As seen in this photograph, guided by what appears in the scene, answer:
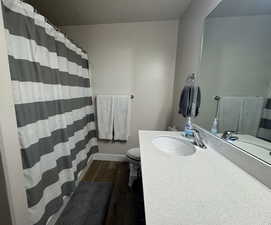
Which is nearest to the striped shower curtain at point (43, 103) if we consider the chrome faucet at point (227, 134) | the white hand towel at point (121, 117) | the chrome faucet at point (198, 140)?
the white hand towel at point (121, 117)

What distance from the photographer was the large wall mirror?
67 cm

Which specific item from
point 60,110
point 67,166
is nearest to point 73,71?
point 60,110

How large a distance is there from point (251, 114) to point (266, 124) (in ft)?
0.33

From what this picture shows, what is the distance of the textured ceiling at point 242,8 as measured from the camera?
2.17 feet

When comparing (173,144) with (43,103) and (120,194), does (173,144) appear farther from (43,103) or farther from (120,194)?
(43,103)

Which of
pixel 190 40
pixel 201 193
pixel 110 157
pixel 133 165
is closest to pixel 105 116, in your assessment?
pixel 110 157

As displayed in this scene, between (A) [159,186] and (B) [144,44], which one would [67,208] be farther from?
(B) [144,44]

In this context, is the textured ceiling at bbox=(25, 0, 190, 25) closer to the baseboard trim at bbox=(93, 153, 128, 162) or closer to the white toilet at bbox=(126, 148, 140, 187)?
the white toilet at bbox=(126, 148, 140, 187)

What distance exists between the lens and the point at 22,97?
79cm

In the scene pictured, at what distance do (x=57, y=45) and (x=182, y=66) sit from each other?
1505 millimetres

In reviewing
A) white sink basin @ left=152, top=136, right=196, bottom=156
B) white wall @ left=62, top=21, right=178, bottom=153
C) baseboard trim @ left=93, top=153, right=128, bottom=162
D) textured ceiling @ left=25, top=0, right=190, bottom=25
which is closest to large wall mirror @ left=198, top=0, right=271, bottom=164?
white sink basin @ left=152, top=136, right=196, bottom=156

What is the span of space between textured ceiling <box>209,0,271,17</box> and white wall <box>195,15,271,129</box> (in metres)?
0.03

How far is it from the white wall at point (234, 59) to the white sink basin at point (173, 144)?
256 millimetres

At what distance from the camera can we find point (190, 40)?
144cm
